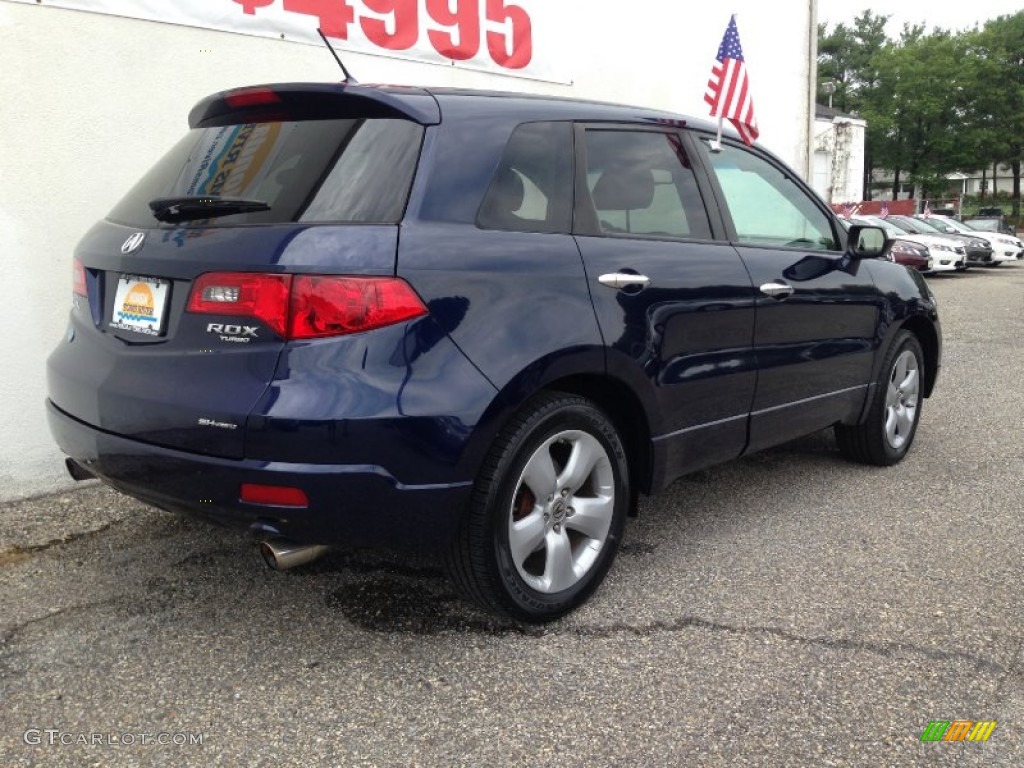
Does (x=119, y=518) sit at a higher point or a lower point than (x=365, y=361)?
lower

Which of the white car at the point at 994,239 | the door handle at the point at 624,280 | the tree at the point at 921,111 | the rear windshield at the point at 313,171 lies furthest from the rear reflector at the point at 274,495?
the tree at the point at 921,111

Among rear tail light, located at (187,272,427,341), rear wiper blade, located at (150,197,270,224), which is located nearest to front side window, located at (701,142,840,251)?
rear tail light, located at (187,272,427,341)

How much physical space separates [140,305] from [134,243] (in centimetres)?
22

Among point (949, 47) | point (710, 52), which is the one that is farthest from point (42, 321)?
point (949, 47)

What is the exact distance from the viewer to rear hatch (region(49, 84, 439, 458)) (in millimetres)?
2502

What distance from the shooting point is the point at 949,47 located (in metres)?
50.5

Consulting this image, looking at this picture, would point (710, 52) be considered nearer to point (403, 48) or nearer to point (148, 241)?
point (403, 48)

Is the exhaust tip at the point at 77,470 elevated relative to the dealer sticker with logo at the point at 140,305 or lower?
lower

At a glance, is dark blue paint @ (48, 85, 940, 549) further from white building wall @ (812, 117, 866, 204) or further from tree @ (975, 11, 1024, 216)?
tree @ (975, 11, 1024, 216)

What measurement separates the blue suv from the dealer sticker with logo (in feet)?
0.04

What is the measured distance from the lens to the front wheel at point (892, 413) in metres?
4.74

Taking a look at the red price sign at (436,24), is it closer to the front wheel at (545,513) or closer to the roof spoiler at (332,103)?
the roof spoiler at (332,103)

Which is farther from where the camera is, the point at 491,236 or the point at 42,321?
the point at 42,321

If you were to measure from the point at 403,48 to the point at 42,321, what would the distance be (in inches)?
109
